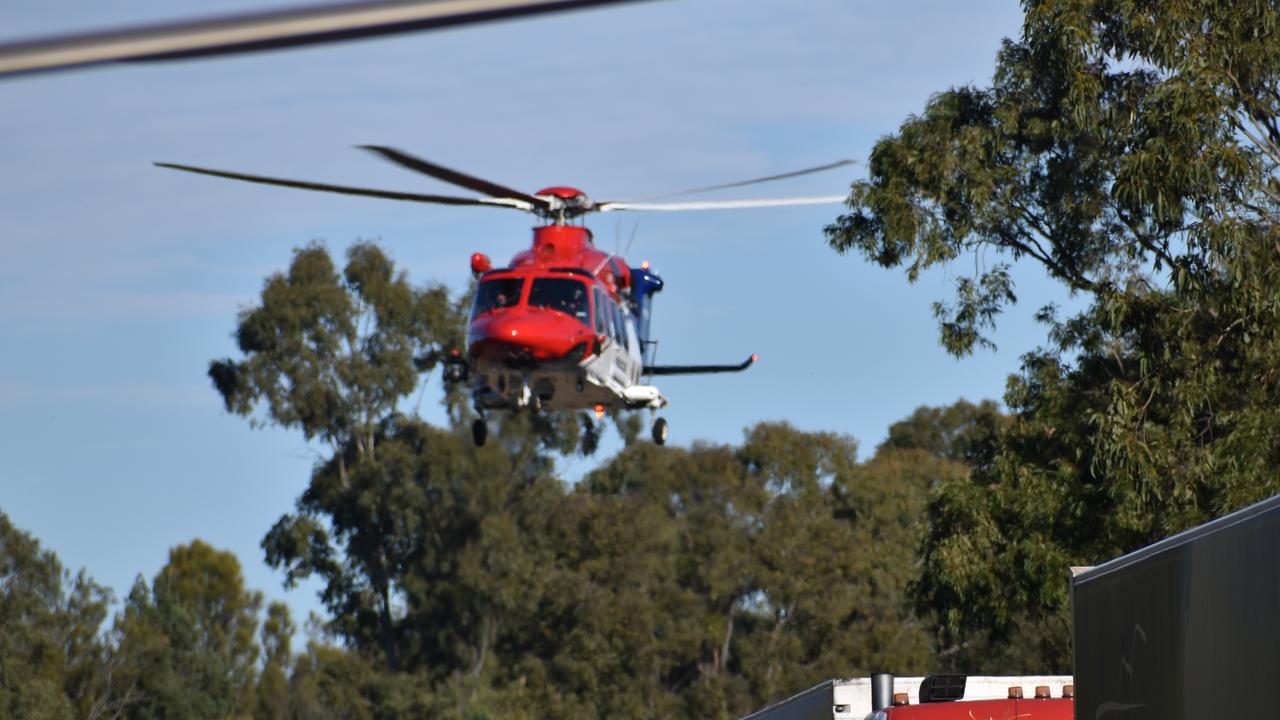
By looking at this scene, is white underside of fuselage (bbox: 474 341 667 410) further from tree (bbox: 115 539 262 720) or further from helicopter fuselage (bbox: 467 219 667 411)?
tree (bbox: 115 539 262 720)

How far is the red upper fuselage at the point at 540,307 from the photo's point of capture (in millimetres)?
21609

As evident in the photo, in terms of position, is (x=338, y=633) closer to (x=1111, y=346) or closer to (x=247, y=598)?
(x=247, y=598)

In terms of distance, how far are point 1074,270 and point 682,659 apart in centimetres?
3412

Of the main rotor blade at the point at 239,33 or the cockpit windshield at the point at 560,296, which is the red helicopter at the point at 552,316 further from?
the main rotor blade at the point at 239,33

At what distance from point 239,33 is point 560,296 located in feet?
60.5

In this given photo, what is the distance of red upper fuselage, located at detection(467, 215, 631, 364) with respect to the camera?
21609 millimetres

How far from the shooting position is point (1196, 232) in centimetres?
1984

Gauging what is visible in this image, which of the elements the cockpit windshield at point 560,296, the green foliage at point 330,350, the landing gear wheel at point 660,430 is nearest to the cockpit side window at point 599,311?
the cockpit windshield at point 560,296

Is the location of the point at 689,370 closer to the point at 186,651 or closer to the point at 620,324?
the point at 620,324

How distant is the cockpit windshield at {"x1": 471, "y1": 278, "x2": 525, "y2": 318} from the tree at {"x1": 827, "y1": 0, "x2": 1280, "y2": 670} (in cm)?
383

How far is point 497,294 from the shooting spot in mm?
22297

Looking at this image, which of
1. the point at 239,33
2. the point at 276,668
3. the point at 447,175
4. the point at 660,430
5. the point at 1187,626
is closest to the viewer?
the point at 239,33

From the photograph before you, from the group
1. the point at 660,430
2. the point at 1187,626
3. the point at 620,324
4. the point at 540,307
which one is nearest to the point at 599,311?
the point at 540,307

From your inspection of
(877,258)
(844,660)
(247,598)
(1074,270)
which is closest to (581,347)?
(877,258)
